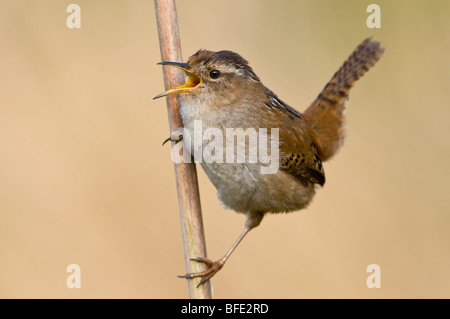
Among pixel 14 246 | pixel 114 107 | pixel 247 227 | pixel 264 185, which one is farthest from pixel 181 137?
pixel 14 246

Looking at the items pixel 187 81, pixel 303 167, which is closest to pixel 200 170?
pixel 303 167

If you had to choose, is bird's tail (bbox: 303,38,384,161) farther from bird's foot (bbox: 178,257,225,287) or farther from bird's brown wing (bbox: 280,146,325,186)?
bird's foot (bbox: 178,257,225,287)

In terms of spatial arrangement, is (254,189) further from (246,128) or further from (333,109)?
(333,109)

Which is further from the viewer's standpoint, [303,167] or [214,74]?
[303,167]

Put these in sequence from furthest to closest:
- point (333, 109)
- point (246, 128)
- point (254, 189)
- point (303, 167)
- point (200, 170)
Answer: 1. point (200, 170)
2. point (333, 109)
3. point (303, 167)
4. point (254, 189)
5. point (246, 128)

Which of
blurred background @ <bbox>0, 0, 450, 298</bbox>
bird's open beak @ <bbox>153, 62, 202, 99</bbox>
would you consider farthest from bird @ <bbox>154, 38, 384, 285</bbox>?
blurred background @ <bbox>0, 0, 450, 298</bbox>

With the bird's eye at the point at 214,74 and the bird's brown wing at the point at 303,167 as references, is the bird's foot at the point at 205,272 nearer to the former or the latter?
the bird's brown wing at the point at 303,167
